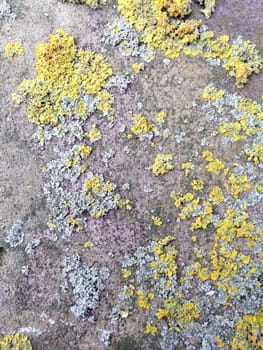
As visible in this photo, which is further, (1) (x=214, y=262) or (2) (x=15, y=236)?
(2) (x=15, y=236)

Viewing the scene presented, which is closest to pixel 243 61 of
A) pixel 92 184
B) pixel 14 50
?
pixel 92 184

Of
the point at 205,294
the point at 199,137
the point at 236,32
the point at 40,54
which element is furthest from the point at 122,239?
the point at 236,32

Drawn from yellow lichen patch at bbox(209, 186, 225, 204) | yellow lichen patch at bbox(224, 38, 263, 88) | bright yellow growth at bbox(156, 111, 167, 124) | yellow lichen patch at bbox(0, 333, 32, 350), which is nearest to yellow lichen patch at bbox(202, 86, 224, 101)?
yellow lichen patch at bbox(224, 38, 263, 88)

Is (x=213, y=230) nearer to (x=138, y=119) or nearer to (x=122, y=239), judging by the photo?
(x=122, y=239)

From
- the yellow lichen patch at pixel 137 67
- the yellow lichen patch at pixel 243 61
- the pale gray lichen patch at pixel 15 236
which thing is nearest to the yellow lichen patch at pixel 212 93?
the yellow lichen patch at pixel 243 61

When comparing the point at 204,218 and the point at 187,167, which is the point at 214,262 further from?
the point at 187,167
